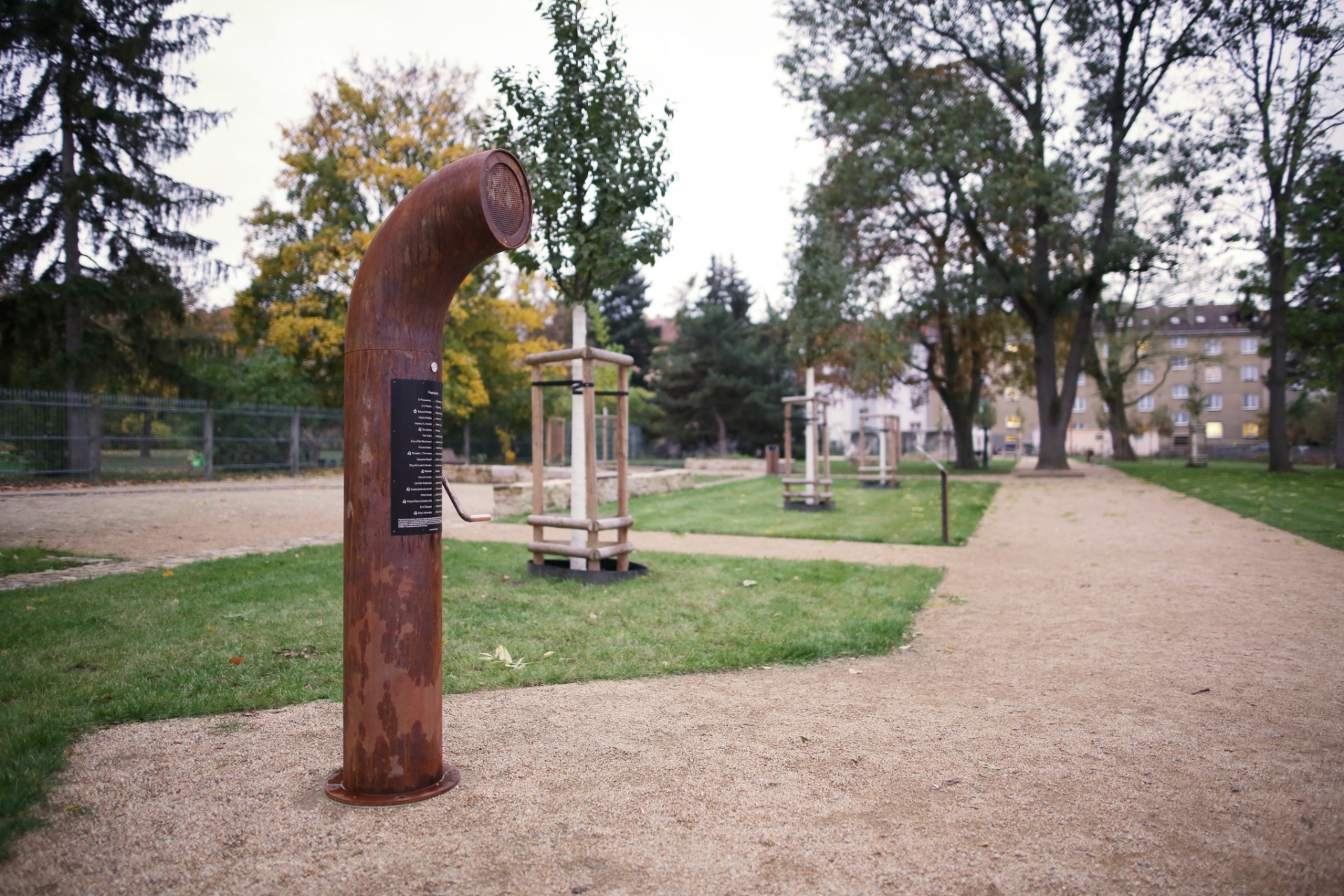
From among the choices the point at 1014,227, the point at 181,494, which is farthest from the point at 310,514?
the point at 1014,227

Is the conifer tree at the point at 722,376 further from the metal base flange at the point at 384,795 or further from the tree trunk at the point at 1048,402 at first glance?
the metal base flange at the point at 384,795

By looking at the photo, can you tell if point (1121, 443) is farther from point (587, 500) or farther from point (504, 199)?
point (504, 199)

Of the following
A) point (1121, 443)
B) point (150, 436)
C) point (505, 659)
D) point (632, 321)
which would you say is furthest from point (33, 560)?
point (1121, 443)

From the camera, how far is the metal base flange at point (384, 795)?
309 centimetres

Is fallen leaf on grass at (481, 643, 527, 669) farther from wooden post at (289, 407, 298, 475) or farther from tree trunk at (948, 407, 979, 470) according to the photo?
tree trunk at (948, 407, 979, 470)

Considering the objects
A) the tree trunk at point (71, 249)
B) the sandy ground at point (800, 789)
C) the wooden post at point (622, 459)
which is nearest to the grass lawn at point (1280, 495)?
the sandy ground at point (800, 789)

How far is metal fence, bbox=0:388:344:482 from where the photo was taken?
17875mm

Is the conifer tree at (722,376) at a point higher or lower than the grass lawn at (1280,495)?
higher

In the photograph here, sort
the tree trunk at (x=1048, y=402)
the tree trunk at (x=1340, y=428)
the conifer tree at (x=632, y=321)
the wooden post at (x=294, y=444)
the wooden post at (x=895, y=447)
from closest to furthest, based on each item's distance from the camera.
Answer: the wooden post at (x=895, y=447) → the wooden post at (x=294, y=444) → the tree trunk at (x=1340, y=428) → the tree trunk at (x=1048, y=402) → the conifer tree at (x=632, y=321)

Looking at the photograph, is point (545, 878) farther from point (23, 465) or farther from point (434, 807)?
point (23, 465)

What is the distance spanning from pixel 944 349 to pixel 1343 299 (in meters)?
12.8

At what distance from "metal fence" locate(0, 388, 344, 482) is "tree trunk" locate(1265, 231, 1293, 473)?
25710 millimetres

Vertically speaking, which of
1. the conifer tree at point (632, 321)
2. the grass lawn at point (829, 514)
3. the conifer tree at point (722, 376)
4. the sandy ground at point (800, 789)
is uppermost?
the conifer tree at point (632, 321)

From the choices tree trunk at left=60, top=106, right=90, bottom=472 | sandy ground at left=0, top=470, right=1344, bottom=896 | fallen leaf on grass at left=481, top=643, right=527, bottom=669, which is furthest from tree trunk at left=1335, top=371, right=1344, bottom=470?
tree trunk at left=60, top=106, right=90, bottom=472
